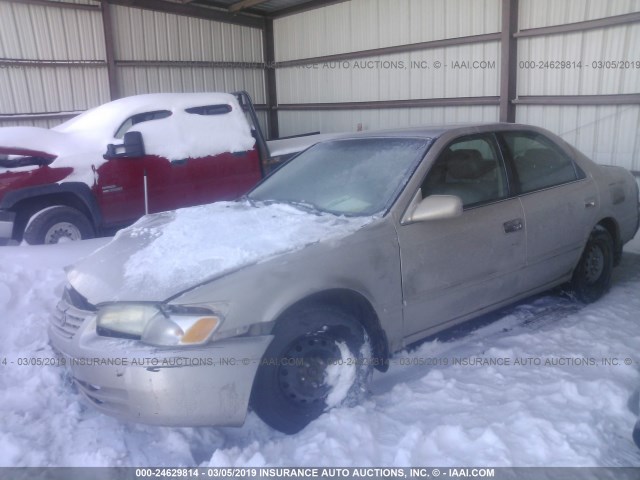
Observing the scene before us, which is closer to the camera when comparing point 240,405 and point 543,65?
point 240,405

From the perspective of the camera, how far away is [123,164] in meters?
6.56

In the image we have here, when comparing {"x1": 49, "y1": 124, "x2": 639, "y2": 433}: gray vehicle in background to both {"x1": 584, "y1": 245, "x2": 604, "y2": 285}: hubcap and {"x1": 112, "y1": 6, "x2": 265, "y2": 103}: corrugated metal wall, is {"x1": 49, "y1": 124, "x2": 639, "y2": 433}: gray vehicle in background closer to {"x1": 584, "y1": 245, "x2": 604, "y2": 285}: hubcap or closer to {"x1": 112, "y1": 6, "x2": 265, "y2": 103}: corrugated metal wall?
{"x1": 584, "y1": 245, "x2": 604, "y2": 285}: hubcap

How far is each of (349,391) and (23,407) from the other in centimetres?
184

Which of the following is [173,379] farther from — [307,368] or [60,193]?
[60,193]

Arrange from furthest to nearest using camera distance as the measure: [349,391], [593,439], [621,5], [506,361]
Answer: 1. [621,5]
2. [506,361]
3. [349,391]
4. [593,439]

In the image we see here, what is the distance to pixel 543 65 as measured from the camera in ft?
26.5

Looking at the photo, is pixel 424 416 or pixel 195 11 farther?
pixel 195 11

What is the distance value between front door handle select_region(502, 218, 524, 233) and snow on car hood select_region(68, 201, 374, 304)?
46.3 inches

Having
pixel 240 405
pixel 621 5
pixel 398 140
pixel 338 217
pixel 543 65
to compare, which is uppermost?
pixel 621 5

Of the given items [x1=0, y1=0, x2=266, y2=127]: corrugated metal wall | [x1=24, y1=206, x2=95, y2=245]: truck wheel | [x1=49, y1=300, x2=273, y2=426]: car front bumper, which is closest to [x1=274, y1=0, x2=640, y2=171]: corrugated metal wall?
[x1=0, y1=0, x2=266, y2=127]: corrugated metal wall

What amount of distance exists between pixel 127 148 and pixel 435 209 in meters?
4.20

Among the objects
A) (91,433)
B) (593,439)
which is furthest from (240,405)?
(593,439)

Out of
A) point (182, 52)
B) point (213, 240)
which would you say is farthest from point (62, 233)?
point (182, 52)

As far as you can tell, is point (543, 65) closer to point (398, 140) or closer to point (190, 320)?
point (398, 140)
